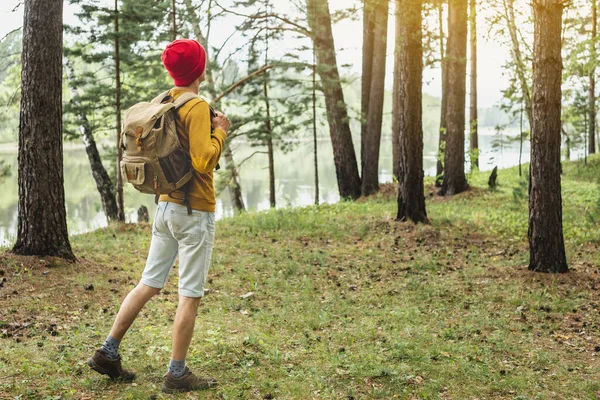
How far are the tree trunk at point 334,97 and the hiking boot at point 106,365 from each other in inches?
452

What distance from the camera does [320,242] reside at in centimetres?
998

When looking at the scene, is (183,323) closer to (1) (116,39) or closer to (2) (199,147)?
(2) (199,147)

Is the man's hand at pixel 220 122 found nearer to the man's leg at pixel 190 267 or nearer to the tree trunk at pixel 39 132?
the man's leg at pixel 190 267

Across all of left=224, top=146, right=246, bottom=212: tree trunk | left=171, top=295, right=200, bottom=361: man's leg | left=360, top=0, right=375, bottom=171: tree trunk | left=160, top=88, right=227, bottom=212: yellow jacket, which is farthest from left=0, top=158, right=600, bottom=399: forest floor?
left=224, top=146, right=246, bottom=212: tree trunk

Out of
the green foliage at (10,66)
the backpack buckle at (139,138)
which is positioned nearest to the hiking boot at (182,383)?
the backpack buckle at (139,138)

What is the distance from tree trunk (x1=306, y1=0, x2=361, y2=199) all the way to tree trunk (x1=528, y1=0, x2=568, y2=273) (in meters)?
7.77

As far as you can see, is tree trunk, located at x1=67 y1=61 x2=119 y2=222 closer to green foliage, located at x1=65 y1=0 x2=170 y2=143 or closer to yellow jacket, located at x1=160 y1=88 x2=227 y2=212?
green foliage, located at x1=65 y1=0 x2=170 y2=143

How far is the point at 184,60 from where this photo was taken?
366 cm

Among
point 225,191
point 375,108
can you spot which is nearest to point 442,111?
point 375,108

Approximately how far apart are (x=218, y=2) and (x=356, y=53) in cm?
493

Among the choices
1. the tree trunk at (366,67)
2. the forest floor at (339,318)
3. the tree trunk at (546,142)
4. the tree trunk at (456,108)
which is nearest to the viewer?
the forest floor at (339,318)

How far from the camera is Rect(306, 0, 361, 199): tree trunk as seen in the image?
14766 millimetres

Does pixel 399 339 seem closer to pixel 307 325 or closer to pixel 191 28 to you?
pixel 307 325

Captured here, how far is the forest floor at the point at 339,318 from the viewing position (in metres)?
4.25
